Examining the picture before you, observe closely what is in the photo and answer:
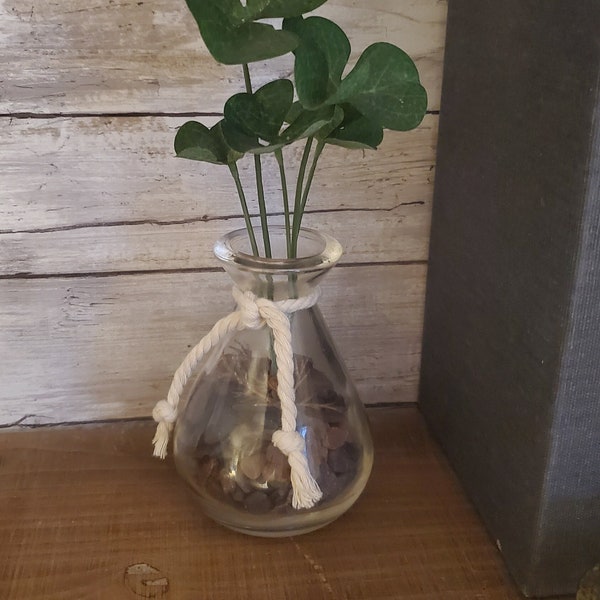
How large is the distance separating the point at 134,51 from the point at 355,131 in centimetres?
24

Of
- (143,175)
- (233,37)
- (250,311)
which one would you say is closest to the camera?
(233,37)

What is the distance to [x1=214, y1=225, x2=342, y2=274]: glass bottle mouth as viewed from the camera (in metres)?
0.57

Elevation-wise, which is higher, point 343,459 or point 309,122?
point 309,122

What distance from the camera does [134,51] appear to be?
665mm

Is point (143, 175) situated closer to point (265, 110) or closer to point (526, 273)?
point (265, 110)

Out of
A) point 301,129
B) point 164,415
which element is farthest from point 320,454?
point 301,129

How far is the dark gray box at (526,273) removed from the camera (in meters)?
0.47

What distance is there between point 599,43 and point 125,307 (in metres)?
0.49

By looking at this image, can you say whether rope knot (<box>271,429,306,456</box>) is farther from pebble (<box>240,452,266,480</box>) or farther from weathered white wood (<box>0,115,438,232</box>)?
weathered white wood (<box>0,115,438,232</box>)

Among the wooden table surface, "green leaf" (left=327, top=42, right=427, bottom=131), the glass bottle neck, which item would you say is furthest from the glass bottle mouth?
the wooden table surface

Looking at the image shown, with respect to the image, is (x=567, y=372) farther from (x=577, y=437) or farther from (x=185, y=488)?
(x=185, y=488)

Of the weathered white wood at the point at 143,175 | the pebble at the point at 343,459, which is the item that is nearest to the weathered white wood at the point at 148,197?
the weathered white wood at the point at 143,175

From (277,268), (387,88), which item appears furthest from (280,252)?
(387,88)

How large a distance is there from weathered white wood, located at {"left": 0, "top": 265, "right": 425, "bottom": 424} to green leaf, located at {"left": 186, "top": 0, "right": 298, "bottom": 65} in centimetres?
31
